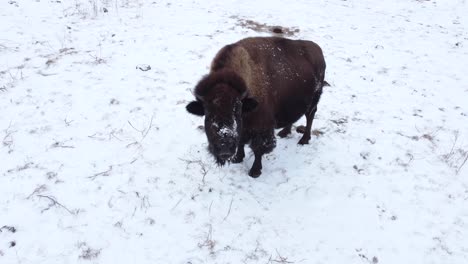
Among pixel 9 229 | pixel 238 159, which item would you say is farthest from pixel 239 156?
pixel 9 229

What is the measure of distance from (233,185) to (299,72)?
2007 millimetres

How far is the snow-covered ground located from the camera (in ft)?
14.4

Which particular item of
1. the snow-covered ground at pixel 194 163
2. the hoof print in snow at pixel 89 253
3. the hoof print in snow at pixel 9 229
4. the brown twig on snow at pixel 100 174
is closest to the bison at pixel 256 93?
the snow-covered ground at pixel 194 163

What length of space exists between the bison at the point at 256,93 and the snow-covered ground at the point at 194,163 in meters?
0.71

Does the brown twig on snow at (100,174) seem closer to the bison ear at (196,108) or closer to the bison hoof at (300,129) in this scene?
the bison ear at (196,108)

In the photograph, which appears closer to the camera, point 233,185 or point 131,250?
point 131,250

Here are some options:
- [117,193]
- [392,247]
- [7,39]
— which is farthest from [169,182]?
Answer: [7,39]

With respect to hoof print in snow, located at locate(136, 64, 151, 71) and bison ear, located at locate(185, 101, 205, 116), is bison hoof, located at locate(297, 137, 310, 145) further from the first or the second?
hoof print in snow, located at locate(136, 64, 151, 71)

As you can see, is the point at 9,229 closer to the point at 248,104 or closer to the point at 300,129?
the point at 248,104

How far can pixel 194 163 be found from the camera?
557 cm

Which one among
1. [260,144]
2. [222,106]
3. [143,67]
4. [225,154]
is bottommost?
[260,144]

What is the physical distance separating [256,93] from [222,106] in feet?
2.86

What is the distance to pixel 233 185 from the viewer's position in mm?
5281

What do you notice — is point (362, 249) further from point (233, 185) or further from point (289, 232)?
point (233, 185)
